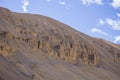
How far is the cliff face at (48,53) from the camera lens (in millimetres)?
66625

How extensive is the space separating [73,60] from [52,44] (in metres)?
8.43

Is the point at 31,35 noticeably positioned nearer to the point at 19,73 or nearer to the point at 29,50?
the point at 29,50

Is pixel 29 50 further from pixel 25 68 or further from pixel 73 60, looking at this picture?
pixel 73 60

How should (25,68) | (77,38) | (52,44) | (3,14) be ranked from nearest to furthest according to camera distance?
1. (25,68)
2. (3,14)
3. (52,44)
4. (77,38)

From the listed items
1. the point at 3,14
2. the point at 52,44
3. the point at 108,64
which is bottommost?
the point at 108,64

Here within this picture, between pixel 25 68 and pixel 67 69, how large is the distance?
21287 millimetres

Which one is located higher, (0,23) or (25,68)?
(0,23)

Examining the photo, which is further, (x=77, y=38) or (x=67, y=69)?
(x=77, y=38)

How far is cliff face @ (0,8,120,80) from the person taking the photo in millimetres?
66625

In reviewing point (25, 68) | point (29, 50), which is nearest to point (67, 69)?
point (29, 50)

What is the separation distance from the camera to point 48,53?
87312 mm

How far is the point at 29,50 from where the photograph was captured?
7862cm

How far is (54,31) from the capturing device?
352ft

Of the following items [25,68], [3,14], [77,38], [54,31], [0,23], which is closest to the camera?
[25,68]
